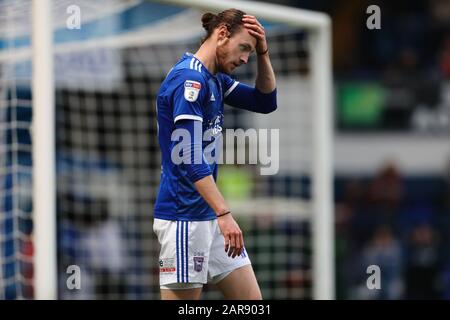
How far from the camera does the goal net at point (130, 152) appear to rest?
23.3 ft

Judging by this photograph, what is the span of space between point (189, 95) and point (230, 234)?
0.54 m

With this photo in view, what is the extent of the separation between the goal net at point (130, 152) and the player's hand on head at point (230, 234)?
2.54 m

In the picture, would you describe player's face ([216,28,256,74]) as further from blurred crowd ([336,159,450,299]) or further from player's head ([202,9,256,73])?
blurred crowd ([336,159,450,299])

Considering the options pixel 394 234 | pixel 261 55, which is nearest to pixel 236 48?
pixel 261 55

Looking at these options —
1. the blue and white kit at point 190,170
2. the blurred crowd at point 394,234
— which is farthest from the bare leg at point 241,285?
the blurred crowd at point 394,234


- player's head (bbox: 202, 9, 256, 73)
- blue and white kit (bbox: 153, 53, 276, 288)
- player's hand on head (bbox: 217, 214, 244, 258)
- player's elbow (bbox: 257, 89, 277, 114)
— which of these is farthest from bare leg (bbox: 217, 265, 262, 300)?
player's head (bbox: 202, 9, 256, 73)

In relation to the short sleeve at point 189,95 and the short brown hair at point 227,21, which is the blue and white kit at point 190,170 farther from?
the short brown hair at point 227,21

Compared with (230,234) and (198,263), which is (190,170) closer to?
(230,234)

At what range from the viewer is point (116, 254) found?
9.59 m

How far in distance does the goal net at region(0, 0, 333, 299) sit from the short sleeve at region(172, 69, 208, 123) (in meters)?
2.26

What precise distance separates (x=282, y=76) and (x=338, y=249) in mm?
5520

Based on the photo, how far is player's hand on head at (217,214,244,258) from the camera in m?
4.23

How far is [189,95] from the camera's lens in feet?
14.0
